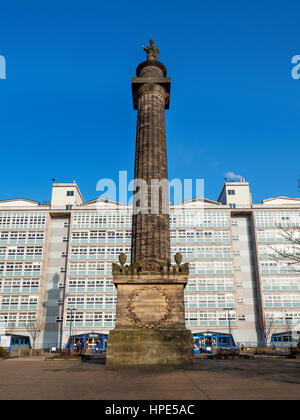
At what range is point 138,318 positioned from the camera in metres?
18.5

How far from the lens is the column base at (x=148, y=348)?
17281 mm

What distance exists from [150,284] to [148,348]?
3.42 meters

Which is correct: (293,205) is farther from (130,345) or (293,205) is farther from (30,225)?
(130,345)

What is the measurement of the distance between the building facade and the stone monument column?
41847 millimetres

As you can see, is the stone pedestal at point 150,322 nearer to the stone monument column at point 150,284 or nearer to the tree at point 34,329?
the stone monument column at point 150,284

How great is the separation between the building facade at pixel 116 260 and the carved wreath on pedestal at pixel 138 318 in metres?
43.0

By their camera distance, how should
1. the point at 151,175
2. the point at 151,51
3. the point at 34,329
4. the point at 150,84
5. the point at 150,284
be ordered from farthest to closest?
the point at 34,329 → the point at 151,51 → the point at 150,84 → the point at 151,175 → the point at 150,284

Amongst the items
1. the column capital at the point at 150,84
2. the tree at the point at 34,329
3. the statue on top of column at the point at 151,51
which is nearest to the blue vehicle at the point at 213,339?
the tree at the point at 34,329

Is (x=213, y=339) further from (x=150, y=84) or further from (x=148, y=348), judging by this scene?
(x=150, y=84)

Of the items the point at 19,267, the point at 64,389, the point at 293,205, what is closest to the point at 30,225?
the point at 19,267

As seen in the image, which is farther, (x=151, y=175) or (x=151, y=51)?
(x=151, y=51)

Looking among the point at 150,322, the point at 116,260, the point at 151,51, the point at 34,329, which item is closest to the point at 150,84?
the point at 151,51

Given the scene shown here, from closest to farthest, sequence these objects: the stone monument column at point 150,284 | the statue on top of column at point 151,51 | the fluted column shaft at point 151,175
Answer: the stone monument column at point 150,284
the fluted column shaft at point 151,175
the statue on top of column at point 151,51
